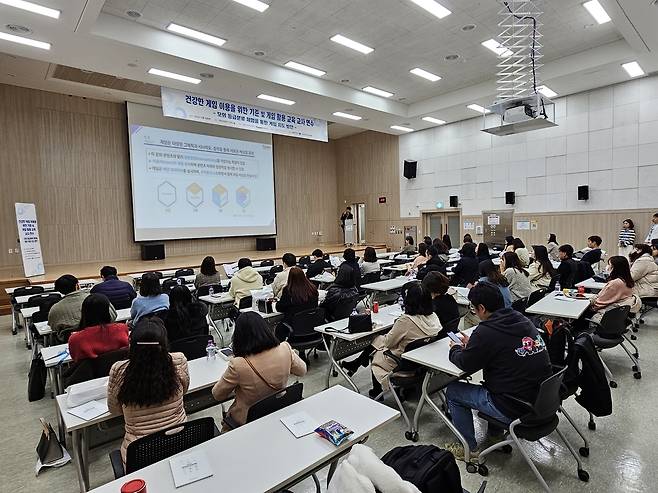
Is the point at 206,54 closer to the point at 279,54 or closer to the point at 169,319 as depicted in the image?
the point at 279,54

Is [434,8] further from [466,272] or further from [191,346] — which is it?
[191,346]

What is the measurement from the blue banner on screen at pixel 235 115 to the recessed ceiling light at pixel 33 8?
2.95 metres

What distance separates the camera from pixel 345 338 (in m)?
3.58

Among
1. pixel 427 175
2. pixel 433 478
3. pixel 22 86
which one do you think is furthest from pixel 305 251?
pixel 433 478

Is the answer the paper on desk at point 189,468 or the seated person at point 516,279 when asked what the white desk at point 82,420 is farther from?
the seated person at point 516,279

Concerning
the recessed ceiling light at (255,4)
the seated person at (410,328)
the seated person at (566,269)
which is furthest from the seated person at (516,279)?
the recessed ceiling light at (255,4)

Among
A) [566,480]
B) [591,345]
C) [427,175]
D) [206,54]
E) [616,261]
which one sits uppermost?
[206,54]

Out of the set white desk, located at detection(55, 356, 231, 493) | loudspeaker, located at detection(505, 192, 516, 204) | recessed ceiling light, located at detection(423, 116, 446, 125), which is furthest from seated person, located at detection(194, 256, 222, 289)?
loudspeaker, located at detection(505, 192, 516, 204)

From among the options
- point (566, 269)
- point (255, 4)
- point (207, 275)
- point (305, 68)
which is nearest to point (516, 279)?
point (566, 269)

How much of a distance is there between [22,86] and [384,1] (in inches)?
394

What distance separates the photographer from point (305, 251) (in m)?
14.5

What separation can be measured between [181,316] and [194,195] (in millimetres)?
9585

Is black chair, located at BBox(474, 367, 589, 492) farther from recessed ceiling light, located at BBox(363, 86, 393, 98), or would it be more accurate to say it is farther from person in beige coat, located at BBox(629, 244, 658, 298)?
recessed ceiling light, located at BBox(363, 86, 393, 98)

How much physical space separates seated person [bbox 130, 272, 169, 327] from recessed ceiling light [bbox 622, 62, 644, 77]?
10.4 metres
